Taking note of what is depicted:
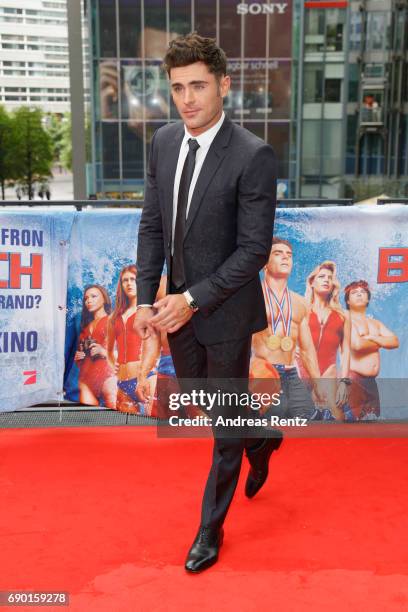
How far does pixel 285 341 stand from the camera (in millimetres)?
4145

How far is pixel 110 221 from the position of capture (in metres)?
3.99

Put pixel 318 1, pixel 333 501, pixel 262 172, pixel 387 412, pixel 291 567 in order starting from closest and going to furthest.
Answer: pixel 262 172, pixel 291 567, pixel 333 501, pixel 387 412, pixel 318 1

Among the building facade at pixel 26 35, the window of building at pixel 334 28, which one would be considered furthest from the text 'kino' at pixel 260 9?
Answer: the building facade at pixel 26 35

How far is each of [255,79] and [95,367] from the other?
30.3m

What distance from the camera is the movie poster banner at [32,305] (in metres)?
3.95

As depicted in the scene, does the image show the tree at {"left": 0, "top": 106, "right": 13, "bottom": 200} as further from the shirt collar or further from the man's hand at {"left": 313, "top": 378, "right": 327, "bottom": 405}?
the shirt collar

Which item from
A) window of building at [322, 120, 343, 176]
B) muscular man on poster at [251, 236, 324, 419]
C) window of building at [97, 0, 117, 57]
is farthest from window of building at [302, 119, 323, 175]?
→ muscular man on poster at [251, 236, 324, 419]

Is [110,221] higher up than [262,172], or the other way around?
[262,172]

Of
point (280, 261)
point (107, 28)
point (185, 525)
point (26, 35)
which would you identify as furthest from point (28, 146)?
point (185, 525)

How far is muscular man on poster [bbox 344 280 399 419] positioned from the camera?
4.14 m

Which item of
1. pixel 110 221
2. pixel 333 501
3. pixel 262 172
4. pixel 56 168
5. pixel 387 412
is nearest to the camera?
pixel 262 172

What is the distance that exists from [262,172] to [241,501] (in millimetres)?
1621

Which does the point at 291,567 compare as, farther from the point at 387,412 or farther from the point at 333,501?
the point at 387,412

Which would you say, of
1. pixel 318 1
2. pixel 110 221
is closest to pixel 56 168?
pixel 318 1
